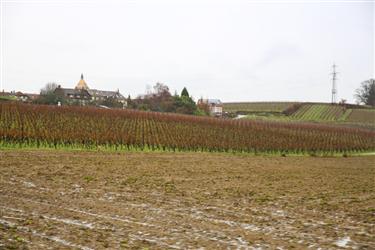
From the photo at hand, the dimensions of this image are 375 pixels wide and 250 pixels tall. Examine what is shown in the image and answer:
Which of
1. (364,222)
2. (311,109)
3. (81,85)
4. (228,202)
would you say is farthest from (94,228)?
(81,85)

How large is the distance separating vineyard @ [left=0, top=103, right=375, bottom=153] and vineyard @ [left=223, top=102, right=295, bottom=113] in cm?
5892

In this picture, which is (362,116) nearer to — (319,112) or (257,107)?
(319,112)

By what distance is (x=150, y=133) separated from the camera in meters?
37.2

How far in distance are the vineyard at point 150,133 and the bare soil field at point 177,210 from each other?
1282 centimetres

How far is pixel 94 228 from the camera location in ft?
27.5

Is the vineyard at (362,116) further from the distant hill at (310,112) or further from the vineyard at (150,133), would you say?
the vineyard at (150,133)

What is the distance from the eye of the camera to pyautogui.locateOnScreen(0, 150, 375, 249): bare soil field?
25.0ft

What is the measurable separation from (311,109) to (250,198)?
9597cm

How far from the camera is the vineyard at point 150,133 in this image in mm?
30339

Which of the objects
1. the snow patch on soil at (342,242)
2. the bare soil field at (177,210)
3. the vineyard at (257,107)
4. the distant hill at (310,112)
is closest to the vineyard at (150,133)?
the bare soil field at (177,210)

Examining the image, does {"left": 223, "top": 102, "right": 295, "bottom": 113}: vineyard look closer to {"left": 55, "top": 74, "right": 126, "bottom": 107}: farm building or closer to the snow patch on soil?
{"left": 55, "top": 74, "right": 126, "bottom": 107}: farm building

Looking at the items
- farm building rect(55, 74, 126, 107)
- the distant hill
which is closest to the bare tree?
the distant hill

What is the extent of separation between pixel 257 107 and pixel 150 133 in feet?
278

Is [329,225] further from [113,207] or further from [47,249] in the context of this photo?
[47,249]
